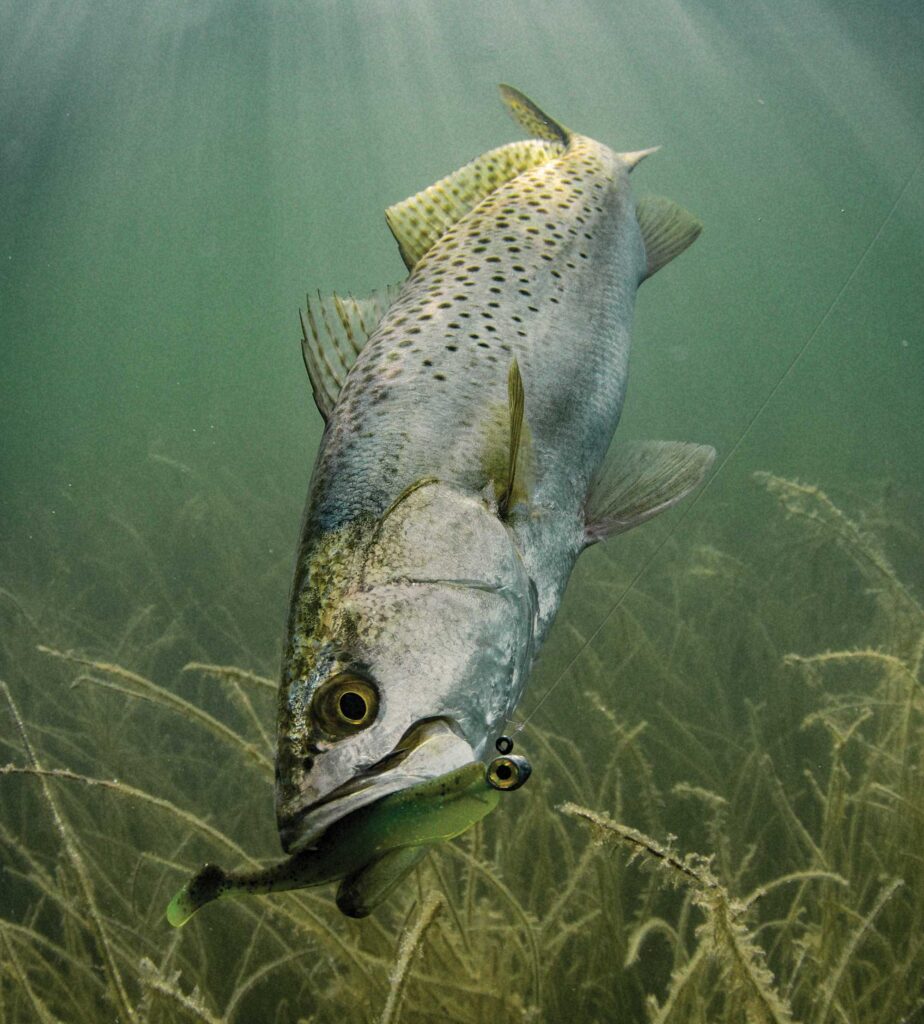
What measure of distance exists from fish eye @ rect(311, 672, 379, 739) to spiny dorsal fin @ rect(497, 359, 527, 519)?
0.54 meters

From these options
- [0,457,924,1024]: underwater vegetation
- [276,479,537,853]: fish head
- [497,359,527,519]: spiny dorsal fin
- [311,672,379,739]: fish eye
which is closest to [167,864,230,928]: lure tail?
[276,479,537,853]: fish head

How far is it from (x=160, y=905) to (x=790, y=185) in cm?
6701

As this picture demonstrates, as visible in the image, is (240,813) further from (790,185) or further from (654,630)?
(790,185)

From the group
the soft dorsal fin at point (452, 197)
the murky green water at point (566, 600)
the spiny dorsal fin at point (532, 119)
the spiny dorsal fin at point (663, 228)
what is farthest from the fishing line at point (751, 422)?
the spiny dorsal fin at point (532, 119)

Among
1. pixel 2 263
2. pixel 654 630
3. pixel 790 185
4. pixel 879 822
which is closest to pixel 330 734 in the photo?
pixel 879 822

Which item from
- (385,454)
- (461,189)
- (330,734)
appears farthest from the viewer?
(461,189)

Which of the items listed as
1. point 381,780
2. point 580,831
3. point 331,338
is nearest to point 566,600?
point 580,831

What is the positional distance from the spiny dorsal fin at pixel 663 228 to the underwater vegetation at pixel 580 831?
1.12m

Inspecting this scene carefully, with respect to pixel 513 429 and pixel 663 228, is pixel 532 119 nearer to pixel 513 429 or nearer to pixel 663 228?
pixel 663 228

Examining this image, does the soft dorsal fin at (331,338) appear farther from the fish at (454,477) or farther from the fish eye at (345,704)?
the fish eye at (345,704)

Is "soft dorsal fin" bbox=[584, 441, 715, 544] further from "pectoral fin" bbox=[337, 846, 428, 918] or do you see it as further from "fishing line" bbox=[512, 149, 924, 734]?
"pectoral fin" bbox=[337, 846, 428, 918]

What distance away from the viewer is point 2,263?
1532 inches

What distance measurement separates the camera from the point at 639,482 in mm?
1891

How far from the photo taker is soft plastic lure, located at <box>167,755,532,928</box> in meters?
0.98
